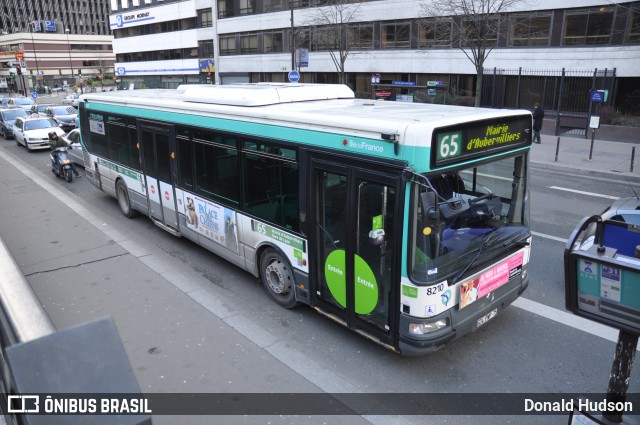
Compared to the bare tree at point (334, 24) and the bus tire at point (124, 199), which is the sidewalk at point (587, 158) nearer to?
the bus tire at point (124, 199)

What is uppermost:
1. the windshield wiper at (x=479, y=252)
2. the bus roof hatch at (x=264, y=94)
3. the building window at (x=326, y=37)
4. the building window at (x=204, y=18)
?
the building window at (x=204, y=18)

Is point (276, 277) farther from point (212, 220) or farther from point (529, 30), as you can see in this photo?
point (529, 30)

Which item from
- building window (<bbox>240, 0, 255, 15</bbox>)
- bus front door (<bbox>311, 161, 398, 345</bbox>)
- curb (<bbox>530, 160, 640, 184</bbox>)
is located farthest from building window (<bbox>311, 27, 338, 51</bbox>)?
Answer: bus front door (<bbox>311, 161, 398, 345</bbox>)

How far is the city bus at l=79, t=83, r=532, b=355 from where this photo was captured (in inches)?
193

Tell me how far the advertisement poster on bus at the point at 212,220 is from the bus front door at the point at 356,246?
216cm

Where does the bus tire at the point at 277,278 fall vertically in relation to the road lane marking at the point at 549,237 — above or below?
above

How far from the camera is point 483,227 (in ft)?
18.7

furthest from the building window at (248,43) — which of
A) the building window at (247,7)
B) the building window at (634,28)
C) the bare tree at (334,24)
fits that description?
the building window at (634,28)

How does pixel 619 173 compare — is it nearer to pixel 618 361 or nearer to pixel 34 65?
pixel 618 361

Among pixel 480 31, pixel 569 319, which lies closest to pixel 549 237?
pixel 569 319

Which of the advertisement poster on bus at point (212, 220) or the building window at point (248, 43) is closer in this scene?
the advertisement poster on bus at point (212, 220)

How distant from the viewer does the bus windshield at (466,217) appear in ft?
15.8

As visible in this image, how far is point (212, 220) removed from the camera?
817 cm

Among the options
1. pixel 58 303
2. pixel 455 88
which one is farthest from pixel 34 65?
pixel 58 303
